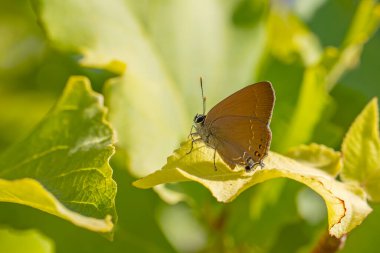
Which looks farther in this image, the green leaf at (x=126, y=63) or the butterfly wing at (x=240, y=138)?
the green leaf at (x=126, y=63)

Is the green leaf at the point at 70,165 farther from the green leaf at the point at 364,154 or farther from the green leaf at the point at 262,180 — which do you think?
the green leaf at the point at 364,154

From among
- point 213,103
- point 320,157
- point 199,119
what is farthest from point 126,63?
point 320,157

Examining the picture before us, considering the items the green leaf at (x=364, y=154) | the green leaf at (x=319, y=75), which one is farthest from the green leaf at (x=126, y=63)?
the green leaf at (x=364, y=154)

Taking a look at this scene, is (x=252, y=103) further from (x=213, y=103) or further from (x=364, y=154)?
(x=213, y=103)

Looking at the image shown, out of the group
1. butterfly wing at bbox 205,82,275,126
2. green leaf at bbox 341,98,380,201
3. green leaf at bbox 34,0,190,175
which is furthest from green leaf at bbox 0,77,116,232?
green leaf at bbox 341,98,380,201

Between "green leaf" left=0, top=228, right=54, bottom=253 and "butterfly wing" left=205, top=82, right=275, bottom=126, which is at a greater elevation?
"butterfly wing" left=205, top=82, right=275, bottom=126

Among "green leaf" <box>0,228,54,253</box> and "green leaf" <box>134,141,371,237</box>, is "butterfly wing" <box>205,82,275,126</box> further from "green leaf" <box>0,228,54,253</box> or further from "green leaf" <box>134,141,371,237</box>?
"green leaf" <box>0,228,54,253</box>
